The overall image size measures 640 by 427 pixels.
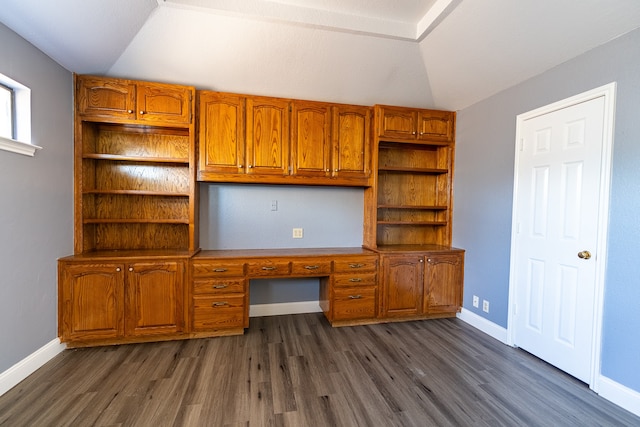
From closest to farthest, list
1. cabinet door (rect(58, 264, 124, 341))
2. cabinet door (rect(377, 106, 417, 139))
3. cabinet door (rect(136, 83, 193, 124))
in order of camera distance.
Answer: cabinet door (rect(58, 264, 124, 341))
cabinet door (rect(136, 83, 193, 124))
cabinet door (rect(377, 106, 417, 139))

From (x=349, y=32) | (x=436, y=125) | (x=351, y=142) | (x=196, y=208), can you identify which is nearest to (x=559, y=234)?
(x=436, y=125)

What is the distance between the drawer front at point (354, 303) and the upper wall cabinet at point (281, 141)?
1165 mm

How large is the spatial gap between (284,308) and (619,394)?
270cm

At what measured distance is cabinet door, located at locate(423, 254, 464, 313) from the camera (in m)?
2.83

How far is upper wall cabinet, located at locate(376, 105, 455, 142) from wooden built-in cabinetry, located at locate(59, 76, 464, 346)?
0.6 inches

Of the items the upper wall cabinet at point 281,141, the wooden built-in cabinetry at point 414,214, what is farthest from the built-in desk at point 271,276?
the upper wall cabinet at point 281,141

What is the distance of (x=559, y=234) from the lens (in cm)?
203

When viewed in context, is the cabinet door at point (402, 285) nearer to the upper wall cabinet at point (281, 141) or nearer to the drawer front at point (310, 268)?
the drawer front at point (310, 268)

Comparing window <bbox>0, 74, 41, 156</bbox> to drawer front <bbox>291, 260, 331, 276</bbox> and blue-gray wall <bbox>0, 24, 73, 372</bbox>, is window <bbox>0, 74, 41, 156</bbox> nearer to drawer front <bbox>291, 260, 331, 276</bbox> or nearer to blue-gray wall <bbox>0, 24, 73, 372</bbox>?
blue-gray wall <bbox>0, 24, 73, 372</bbox>

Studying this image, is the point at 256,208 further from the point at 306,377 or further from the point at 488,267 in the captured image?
the point at 488,267

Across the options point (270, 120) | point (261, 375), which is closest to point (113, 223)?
point (270, 120)

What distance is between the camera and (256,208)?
292cm

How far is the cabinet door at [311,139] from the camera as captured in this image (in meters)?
2.68

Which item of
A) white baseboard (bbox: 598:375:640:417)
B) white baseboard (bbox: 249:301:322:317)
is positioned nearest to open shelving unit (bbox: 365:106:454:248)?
white baseboard (bbox: 249:301:322:317)
